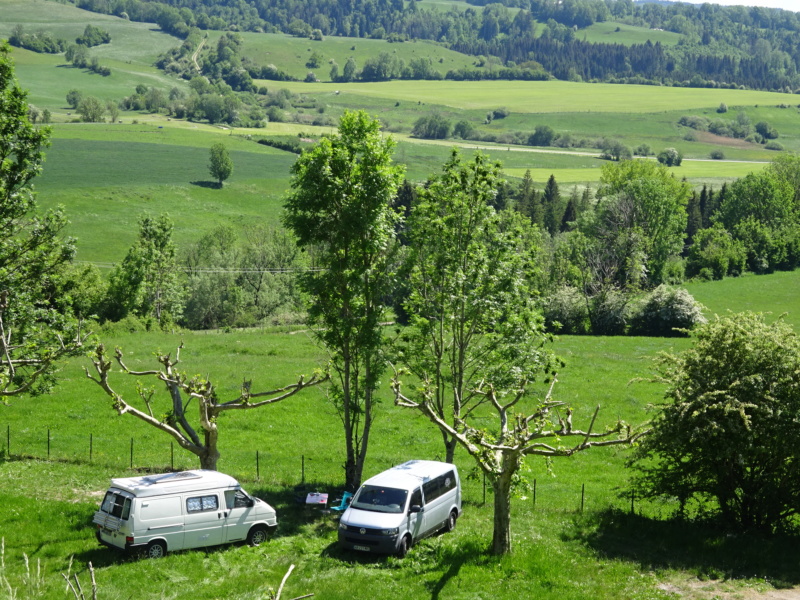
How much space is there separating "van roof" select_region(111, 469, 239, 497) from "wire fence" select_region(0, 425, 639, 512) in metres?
6.65

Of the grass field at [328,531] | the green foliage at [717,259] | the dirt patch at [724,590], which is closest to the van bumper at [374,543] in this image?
the grass field at [328,531]

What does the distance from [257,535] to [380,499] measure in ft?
12.9

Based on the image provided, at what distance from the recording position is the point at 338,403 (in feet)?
Result: 102

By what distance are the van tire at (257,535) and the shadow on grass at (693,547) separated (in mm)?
9686

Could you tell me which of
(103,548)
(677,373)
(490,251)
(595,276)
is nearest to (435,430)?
(490,251)

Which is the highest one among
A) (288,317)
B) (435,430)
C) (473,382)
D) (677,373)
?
(677,373)

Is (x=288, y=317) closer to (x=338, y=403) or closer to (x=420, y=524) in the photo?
(x=338, y=403)

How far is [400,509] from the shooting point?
922 inches

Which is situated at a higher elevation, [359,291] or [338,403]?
[359,291]

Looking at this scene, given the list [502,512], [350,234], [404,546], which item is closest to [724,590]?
[502,512]

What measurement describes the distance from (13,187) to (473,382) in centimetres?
1931

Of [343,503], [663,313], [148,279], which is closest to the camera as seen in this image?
[343,503]

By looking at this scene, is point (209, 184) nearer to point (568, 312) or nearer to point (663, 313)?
point (568, 312)

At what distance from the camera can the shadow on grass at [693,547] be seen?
22.3 metres
